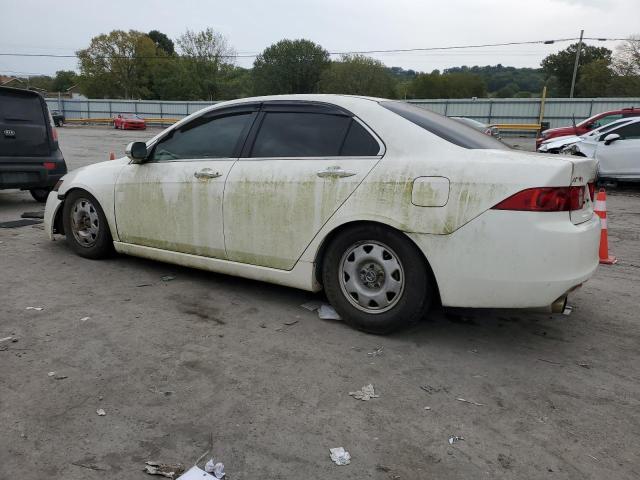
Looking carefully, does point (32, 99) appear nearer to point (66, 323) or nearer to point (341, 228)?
point (66, 323)

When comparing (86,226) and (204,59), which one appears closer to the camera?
A: (86,226)

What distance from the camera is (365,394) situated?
290 centimetres

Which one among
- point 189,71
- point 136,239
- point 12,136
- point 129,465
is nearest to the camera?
point 129,465

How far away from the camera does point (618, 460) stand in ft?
7.80

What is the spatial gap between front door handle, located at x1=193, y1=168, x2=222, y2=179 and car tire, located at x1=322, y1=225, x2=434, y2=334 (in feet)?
3.85

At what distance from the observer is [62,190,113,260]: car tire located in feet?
17.0

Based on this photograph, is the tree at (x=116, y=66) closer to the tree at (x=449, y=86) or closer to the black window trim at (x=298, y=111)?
the tree at (x=449, y=86)

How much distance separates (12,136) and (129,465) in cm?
713

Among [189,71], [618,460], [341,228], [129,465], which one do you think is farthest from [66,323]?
[189,71]

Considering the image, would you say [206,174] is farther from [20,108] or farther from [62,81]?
[62,81]

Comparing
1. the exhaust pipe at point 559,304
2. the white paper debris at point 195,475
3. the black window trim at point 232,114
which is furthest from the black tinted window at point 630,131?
the white paper debris at point 195,475

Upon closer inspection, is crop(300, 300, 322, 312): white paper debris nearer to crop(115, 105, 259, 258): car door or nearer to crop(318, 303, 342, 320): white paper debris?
crop(318, 303, 342, 320): white paper debris

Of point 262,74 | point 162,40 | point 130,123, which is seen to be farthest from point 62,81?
point 130,123

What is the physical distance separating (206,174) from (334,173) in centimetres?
122
